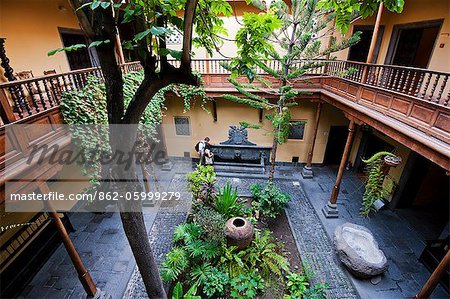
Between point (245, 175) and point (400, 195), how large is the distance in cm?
527

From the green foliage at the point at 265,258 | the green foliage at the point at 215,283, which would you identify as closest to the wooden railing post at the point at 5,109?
the green foliage at the point at 215,283

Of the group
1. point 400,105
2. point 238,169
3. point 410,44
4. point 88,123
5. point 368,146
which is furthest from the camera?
point 238,169

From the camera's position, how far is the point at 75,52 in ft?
24.0

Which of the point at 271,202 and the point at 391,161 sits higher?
the point at 391,161

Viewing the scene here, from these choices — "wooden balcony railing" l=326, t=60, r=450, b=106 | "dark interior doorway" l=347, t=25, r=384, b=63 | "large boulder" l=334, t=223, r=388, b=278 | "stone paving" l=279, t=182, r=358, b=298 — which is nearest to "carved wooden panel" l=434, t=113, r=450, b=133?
"wooden balcony railing" l=326, t=60, r=450, b=106

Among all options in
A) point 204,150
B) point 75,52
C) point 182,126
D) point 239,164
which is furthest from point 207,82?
point 75,52

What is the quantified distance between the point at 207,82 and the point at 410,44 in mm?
6830

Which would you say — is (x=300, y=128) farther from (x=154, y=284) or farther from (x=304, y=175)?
(x=154, y=284)

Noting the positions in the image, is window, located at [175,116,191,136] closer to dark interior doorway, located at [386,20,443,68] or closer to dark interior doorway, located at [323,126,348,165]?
dark interior doorway, located at [323,126,348,165]

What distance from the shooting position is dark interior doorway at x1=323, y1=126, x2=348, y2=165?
366 inches

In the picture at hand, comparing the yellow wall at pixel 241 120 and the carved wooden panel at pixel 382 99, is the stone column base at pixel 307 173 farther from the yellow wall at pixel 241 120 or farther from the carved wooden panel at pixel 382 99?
the carved wooden panel at pixel 382 99

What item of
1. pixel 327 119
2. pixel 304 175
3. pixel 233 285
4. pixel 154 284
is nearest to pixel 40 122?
pixel 154 284

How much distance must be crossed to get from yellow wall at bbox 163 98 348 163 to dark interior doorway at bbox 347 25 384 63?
2055 mm

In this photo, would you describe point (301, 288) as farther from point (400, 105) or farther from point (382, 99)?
point (382, 99)
